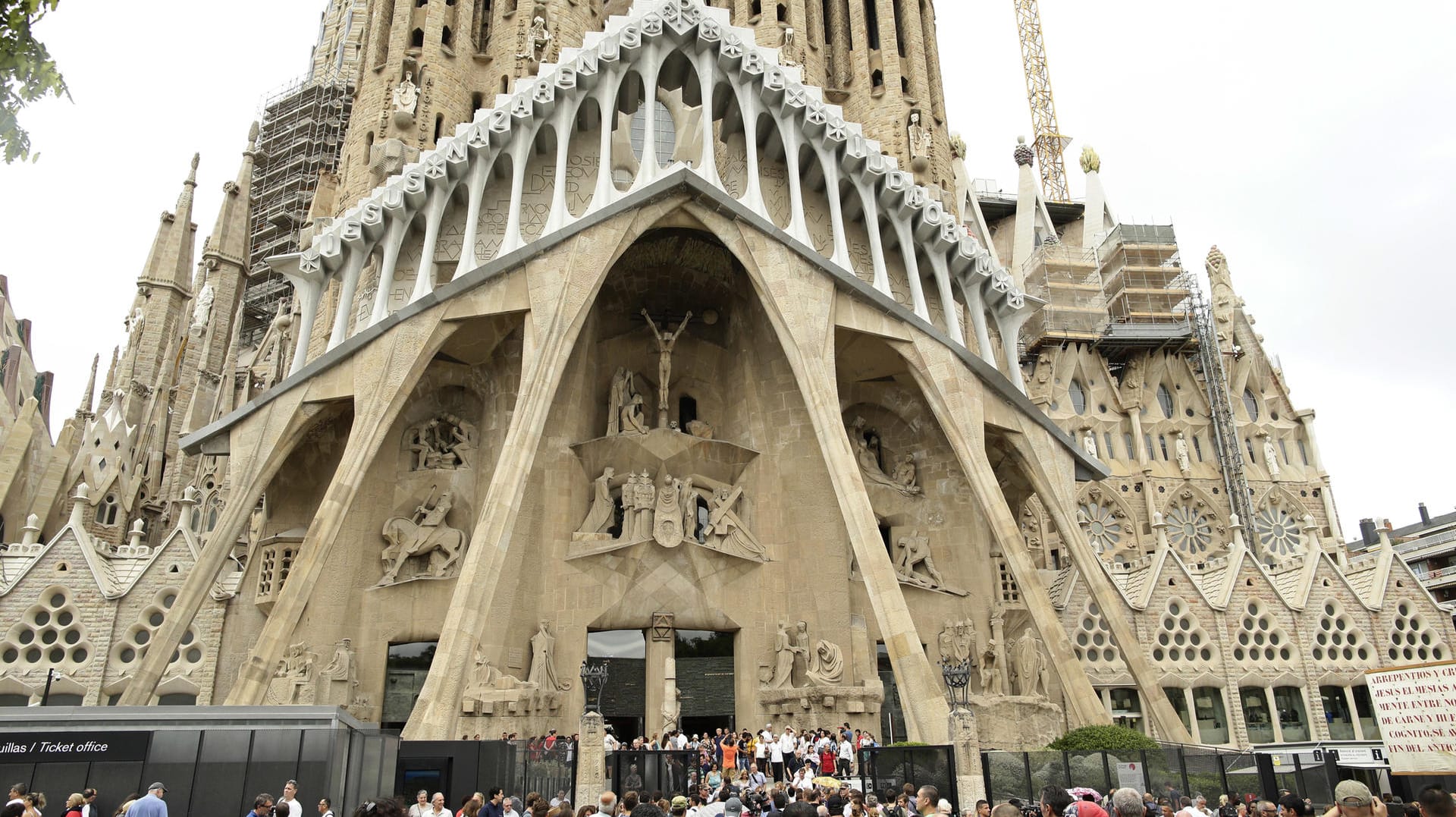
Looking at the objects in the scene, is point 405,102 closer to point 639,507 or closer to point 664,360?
point 664,360

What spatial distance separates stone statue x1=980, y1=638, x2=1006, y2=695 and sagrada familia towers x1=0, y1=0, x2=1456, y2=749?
2.5 inches

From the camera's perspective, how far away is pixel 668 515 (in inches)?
771

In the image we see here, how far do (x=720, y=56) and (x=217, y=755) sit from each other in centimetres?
1526

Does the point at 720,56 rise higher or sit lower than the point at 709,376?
higher

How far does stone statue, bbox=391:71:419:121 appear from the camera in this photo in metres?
21.7

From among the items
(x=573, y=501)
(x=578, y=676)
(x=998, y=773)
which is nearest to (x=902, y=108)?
(x=573, y=501)

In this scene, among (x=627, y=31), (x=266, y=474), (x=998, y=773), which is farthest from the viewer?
(x=627, y=31)

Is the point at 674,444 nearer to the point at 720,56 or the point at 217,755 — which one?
the point at 720,56

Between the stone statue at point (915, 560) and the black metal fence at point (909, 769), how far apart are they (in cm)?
854

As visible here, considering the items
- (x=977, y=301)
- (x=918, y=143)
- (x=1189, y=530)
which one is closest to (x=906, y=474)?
(x=977, y=301)

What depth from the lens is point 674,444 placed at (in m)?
20.5

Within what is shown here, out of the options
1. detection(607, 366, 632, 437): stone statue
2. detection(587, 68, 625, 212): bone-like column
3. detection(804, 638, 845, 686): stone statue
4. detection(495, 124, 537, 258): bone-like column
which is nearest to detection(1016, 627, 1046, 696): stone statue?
detection(804, 638, 845, 686): stone statue

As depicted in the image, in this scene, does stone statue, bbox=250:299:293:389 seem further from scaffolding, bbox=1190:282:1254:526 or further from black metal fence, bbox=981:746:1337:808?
scaffolding, bbox=1190:282:1254:526

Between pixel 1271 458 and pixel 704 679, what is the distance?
2456 cm
